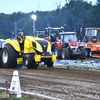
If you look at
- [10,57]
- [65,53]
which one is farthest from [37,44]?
[65,53]

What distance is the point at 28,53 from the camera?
14.3 m

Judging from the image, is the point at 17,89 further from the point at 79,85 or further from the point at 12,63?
the point at 12,63

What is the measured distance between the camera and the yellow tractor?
14047 mm

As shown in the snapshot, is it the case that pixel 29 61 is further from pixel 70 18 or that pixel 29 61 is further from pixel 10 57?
pixel 70 18

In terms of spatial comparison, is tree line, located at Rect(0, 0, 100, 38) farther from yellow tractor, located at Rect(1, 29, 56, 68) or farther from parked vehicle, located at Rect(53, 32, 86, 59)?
yellow tractor, located at Rect(1, 29, 56, 68)

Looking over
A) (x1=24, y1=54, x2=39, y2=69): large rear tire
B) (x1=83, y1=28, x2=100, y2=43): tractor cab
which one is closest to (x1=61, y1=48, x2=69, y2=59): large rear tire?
(x1=24, y1=54, x2=39, y2=69): large rear tire

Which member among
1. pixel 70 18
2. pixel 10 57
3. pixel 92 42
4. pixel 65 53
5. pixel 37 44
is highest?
pixel 70 18

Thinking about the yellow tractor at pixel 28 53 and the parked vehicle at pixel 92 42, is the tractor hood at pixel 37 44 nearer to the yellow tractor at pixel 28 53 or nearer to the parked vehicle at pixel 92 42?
the yellow tractor at pixel 28 53

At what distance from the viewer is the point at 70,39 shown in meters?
23.9

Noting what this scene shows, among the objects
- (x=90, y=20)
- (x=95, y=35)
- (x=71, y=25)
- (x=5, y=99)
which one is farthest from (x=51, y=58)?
(x=71, y=25)

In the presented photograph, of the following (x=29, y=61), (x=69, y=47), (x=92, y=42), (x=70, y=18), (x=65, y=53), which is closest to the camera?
(x=29, y=61)

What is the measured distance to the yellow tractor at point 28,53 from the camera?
1405 centimetres

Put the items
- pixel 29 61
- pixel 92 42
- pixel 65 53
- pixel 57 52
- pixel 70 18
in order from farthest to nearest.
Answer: pixel 70 18
pixel 92 42
pixel 57 52
pixel 65 53
pixel 29 61

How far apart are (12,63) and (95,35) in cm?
1818
